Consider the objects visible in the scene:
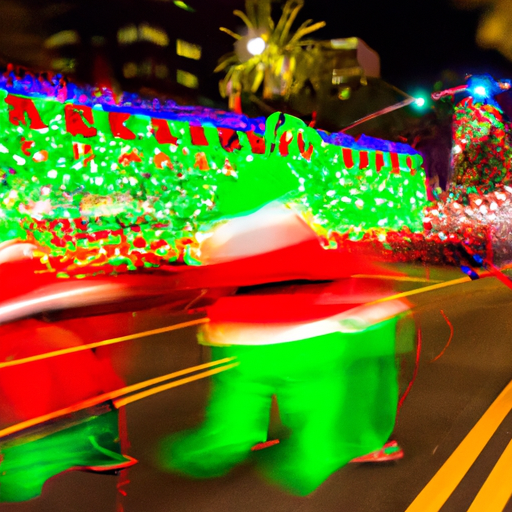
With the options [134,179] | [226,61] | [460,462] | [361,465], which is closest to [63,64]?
Result: [134,179]

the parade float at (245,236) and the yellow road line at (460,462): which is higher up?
the parade float at (245,236)

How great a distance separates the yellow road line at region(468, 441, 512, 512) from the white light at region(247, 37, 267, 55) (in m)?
24.8

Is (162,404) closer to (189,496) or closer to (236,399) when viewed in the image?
(236,399)

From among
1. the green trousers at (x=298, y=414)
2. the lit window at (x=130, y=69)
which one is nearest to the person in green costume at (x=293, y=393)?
the green trousers at (x=298, y=414)

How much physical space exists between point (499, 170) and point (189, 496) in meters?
24.6

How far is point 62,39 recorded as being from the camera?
72.5ft

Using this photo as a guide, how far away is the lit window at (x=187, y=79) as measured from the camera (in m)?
25.3

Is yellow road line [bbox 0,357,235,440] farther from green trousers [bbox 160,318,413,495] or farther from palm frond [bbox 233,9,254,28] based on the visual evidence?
palm frond [bbox 233,9,254,28]

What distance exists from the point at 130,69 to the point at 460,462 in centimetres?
2785

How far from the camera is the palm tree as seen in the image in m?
24.0

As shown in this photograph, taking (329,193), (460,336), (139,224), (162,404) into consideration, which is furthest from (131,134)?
(162,404)

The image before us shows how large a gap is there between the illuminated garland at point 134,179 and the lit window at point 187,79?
14.1 ft

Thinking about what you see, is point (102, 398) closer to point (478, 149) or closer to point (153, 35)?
point (478, 149)

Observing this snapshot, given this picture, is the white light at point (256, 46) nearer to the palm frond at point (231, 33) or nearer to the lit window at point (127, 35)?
the palm frond at point (231, 33)
